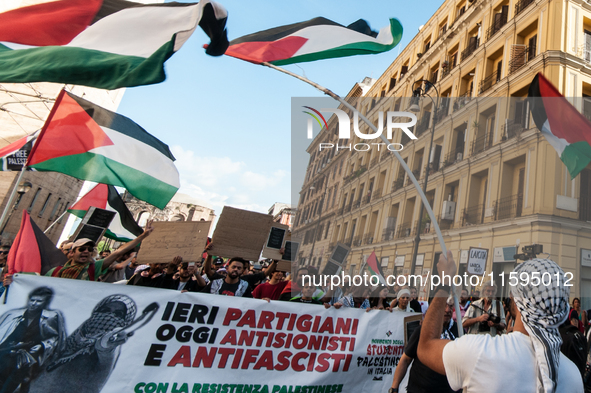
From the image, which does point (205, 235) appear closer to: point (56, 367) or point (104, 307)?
point (104, 307)

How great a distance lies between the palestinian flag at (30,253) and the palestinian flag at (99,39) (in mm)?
2009

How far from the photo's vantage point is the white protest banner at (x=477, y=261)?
240 cm

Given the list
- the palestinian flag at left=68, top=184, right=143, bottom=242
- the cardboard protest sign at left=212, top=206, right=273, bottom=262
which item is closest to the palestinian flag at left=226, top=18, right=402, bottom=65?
the cardboard protest sign at left=212, top=206, right=273, bottom=262

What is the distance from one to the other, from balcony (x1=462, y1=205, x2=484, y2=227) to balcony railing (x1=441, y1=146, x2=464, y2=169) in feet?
1.46

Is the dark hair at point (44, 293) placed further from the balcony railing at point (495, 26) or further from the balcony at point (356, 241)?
the balcony railing at point (495, 26)

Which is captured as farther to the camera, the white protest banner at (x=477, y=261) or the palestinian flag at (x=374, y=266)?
the palestinian flag at (x=374, y=266)

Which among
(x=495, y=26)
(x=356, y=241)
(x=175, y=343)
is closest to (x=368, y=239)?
(x=356, y=241)

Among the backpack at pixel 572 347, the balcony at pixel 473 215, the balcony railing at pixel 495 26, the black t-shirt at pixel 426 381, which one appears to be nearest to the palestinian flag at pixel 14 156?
the black t-shirt at pixel 426 381

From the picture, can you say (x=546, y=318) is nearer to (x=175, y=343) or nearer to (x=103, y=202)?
(x=175, y=343)

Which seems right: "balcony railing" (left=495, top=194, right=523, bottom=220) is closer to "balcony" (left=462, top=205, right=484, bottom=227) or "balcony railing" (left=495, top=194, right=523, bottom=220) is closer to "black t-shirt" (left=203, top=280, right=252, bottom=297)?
"balcony" (left=462, top=205, right=484, bottom=227)

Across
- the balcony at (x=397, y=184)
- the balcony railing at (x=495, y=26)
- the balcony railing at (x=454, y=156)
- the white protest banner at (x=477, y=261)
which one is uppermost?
the balcony railing at (x=495, y=26)

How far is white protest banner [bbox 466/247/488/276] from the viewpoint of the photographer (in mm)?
2404

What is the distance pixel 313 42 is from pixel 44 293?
5218mm

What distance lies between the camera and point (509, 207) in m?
2.44
